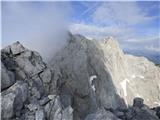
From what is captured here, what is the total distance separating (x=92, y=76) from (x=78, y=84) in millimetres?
11751

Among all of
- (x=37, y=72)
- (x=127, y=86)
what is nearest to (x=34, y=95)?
(x=37, y=72)

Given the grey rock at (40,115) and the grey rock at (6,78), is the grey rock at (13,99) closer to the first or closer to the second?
the grey rock at (6,78)

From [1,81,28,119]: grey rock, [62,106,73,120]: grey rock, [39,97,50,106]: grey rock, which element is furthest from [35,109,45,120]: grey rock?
[62,106,73,120]: grey rock

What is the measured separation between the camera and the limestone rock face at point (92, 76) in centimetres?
9514

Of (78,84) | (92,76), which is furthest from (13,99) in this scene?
(92,76)

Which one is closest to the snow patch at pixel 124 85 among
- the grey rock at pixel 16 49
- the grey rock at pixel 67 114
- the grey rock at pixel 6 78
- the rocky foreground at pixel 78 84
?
the rocky foreground at pixel 78 84

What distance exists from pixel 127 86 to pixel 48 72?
90.2 m

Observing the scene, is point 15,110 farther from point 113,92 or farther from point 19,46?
point 113,92

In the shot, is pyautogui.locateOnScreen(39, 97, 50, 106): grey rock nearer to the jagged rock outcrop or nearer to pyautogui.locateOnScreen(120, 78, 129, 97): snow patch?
the jagged rock outcrop

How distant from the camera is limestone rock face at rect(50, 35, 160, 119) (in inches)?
3746

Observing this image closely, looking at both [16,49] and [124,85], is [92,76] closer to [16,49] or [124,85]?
[124,85]

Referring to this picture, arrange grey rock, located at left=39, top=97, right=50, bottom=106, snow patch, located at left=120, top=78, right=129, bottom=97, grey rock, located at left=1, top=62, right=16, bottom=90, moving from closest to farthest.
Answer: grey rock, located at left=1, top=62, right=16, bottom=90 → grey rock, located at left=39, top=97, right=50, bottom=106 → snow patch, located at left=120, top=78, right=129, bottom=97

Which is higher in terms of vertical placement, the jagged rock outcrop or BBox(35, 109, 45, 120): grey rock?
the jagged rock outcrop

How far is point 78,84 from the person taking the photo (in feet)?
332
